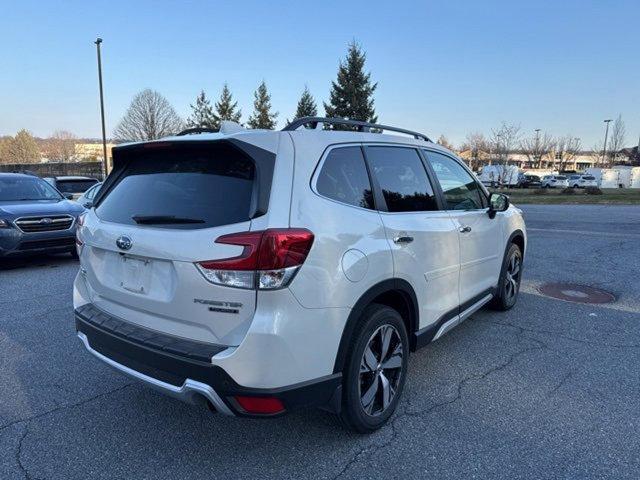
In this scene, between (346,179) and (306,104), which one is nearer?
(346,179)

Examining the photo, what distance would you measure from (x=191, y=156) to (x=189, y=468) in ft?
5.75

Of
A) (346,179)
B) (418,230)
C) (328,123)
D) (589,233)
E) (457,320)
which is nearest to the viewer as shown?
(346,179)

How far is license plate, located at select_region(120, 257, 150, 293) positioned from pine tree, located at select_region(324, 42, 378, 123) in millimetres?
39936

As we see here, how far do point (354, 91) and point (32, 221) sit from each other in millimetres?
36888

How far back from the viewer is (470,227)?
13.1 feet

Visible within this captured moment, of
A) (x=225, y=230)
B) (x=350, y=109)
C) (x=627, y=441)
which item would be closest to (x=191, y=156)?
(x=225, y=230)

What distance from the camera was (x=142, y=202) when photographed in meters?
2.83

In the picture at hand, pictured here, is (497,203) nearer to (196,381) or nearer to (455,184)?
(455,184)

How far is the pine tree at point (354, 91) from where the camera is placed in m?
41.3

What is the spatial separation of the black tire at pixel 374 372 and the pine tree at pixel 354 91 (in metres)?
39.7

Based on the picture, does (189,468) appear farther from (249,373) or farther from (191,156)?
(191,156)

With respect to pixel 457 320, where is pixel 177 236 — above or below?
above

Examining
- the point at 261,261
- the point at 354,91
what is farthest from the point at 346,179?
the point at 354,91

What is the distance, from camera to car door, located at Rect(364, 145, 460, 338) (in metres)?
2.98
